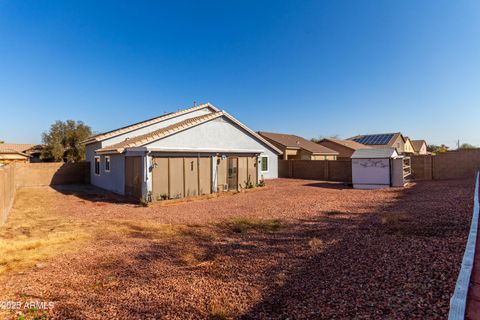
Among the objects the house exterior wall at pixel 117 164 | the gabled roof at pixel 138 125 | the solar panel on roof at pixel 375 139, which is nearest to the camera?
the house exterior wall at pixel 117 164

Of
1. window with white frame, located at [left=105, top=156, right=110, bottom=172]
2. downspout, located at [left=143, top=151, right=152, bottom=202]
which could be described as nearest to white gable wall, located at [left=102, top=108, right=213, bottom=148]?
window with white frame, located at [left=105, top=156, right=110, bottom=172]

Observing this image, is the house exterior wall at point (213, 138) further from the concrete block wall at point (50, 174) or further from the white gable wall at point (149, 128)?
the concrete block wall at point (50, 174)

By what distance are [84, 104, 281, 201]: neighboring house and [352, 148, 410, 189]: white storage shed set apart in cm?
693

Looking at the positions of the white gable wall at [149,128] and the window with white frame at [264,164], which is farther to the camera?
the window with white frame at [264,164]

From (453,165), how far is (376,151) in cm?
672

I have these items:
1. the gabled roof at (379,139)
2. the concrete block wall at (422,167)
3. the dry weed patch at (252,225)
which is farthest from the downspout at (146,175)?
the gabled roof at (379,139)

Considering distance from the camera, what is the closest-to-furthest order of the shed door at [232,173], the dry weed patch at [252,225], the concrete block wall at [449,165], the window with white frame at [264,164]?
the dry weed patch at [252,225] < the shed door at [232,173] < the concrete block wall at [449,165] < the window with white frame at [264,164]

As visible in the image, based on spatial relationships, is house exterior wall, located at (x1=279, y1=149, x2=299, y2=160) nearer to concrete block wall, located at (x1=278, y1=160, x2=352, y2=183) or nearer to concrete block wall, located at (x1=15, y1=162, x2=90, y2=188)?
concrete block wall, located at (x1=278, y1=160, x2=352, y2=183)

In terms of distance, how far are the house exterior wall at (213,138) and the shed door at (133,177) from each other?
122 centimetres

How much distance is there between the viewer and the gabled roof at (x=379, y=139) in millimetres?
42344

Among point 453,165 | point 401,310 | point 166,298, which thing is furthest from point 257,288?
point 453,165

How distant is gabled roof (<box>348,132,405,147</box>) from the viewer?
139 feet

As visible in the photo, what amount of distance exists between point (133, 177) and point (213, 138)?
565 cm

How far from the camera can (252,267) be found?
517 cm
